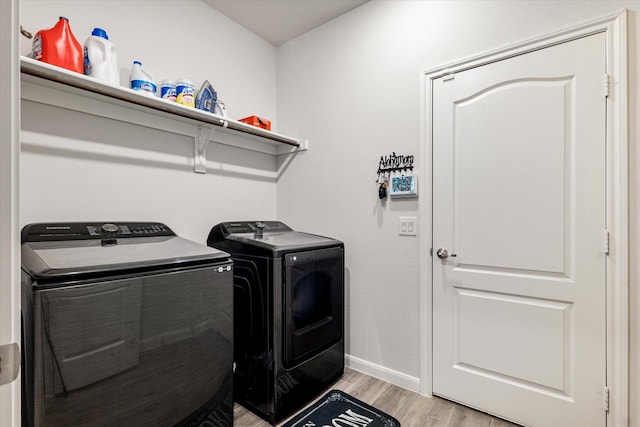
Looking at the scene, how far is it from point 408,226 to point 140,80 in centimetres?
188

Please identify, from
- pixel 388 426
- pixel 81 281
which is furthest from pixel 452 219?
pixel 81 281

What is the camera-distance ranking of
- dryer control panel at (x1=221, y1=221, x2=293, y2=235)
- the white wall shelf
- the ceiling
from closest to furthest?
the white wall shelf
dryer control panel at (x1=221, y1=221, x2=293, y2=235)
the ceiling

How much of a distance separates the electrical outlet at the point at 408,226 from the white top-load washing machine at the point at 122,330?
1.19 m

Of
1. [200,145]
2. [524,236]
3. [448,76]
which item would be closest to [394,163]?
[448,76]

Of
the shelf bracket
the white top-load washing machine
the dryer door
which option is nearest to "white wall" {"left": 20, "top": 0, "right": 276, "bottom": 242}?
the shelf bracket

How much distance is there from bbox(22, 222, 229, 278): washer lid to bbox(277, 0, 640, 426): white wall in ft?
3.77

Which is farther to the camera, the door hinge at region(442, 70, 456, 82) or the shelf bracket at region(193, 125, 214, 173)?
the shelf bracket at region(193, 125, 214, 173)

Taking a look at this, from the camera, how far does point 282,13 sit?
2.45 meters

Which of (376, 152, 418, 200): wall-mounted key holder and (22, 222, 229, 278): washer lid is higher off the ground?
(376, 152, 418, 200): wall-mounted key holder

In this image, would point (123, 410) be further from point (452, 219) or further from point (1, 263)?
point (452, 219)

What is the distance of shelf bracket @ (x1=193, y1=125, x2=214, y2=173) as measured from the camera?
2.24 m

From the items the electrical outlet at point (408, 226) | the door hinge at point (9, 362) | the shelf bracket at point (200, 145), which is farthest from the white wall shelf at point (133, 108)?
the door hinge at point (9, 362)

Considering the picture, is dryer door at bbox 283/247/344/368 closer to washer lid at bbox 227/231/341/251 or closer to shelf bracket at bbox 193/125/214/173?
washer lid at bbox 227/231/341/251

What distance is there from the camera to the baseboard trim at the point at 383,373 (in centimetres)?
211
